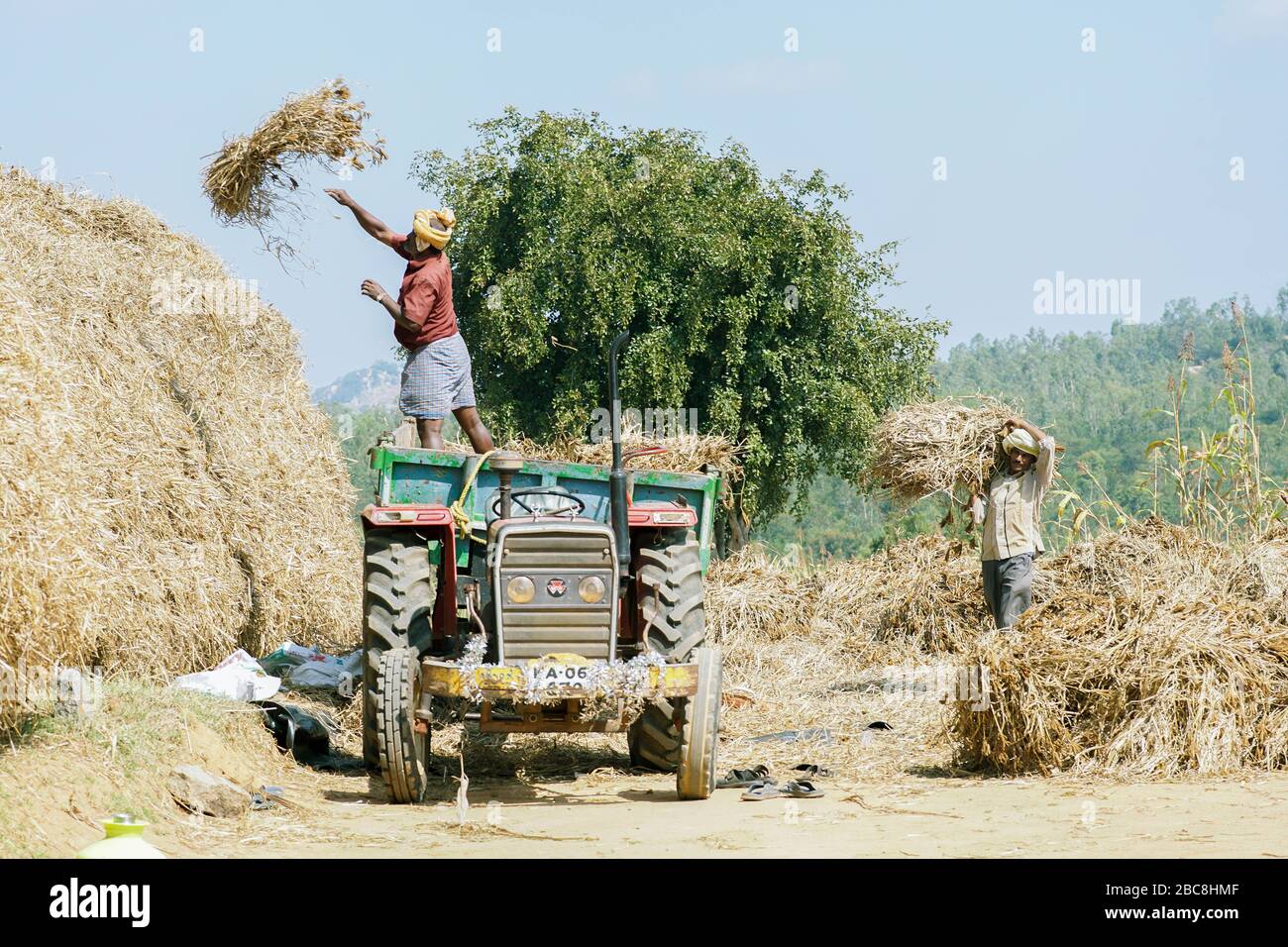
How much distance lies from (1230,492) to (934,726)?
5.38m

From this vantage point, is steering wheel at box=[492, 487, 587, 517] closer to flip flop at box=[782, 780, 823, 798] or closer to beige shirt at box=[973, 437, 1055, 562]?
flip flop at box=[782, 780, 823, 798]

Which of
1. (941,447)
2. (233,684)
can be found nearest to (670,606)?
(233,684)

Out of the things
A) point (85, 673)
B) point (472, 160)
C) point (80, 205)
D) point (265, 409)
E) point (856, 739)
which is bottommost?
point (856, 739)

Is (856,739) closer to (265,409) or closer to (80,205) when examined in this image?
(265,409)

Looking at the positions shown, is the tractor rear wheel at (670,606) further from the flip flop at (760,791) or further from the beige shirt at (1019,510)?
the beige shirt at (1019,510)

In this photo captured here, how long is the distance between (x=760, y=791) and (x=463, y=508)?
2.56m

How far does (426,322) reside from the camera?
1056 centimetres

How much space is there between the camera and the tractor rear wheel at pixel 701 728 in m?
8.30

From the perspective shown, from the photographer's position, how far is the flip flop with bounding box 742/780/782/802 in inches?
338

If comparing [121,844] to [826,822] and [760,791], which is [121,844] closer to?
[826,822]

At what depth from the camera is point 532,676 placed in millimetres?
7820

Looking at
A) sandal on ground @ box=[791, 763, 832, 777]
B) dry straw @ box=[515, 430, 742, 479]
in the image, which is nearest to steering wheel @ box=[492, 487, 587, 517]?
sandal on ground @ box=[791, 763, 832, 777]
